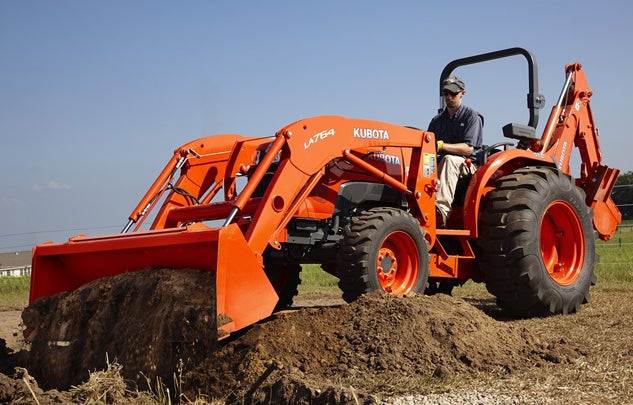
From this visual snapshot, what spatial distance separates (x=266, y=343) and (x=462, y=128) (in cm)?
400

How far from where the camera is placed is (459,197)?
795 cm

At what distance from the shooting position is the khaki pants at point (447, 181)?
24.6 feet

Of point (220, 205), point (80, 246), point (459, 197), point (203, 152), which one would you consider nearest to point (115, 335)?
point (80, 246)

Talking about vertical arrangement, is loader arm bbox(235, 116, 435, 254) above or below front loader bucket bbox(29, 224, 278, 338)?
above

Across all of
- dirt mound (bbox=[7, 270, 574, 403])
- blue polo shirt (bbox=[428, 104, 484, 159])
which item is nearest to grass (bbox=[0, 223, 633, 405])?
dirt mound (bbox=[7, 270, 574, 403])

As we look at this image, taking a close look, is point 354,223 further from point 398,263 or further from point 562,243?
point 562,243

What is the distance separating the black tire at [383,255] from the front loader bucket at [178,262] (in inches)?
37.7

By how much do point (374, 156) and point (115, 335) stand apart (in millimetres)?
2881

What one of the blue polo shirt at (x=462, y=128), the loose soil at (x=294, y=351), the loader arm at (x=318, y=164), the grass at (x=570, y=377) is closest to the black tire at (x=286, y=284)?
the loader arm at (x=318, y=164)

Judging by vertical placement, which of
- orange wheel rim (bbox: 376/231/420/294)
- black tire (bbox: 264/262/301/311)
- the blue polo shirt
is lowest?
black tire (bbox: 264/262/301/311)

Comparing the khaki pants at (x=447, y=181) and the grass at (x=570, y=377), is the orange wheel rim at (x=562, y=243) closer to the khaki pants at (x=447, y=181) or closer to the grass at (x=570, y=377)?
the grass at (x=570, y=377)

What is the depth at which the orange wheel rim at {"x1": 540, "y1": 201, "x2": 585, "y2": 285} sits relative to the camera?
847cm

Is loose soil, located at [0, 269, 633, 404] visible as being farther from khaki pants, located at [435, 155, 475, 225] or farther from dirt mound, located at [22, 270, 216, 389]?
→ khaki pants, located at [435, 155, 475, 225]

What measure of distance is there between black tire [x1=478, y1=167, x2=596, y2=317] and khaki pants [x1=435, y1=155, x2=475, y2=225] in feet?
1.40
